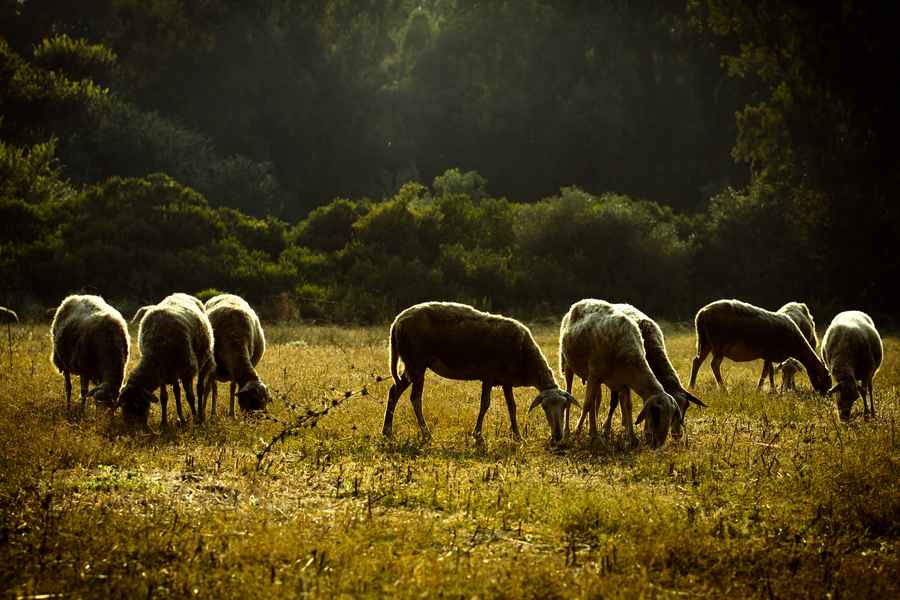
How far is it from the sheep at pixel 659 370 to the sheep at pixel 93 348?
19.0ft

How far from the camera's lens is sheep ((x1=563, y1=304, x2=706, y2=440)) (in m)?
9.94

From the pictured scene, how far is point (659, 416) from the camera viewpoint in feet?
30.6

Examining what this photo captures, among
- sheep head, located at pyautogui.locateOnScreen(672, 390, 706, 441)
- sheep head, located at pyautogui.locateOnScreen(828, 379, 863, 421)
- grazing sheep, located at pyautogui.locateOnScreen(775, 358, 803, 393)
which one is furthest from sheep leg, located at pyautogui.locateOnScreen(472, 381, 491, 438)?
grazing sheep, located at pyautogui.locateOnScreen(775, 358, 803, 393)

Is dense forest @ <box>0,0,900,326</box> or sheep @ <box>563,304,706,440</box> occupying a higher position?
dense forest @ <box>0,0,900,326</box>

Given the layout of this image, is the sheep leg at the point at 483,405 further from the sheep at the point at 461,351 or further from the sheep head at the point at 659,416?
the sheep head at the point at 659,416

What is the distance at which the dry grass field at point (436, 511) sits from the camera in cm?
547

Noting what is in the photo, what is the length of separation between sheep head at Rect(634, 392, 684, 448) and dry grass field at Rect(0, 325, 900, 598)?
27cm

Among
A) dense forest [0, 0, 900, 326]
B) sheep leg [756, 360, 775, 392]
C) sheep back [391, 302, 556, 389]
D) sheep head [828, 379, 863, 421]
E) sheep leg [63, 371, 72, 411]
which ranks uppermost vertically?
dense forest [0, 0, 900, 326]

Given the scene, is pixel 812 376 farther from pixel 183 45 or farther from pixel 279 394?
pixel 183 45

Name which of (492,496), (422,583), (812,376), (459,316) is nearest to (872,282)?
(812,376)

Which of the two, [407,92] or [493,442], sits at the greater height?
[407,92]

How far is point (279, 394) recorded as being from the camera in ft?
42.0

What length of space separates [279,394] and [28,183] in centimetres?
2200

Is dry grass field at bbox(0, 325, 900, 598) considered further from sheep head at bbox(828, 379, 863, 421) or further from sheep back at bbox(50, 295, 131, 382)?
sheep back at bbox(50, 295, 131, 382)
